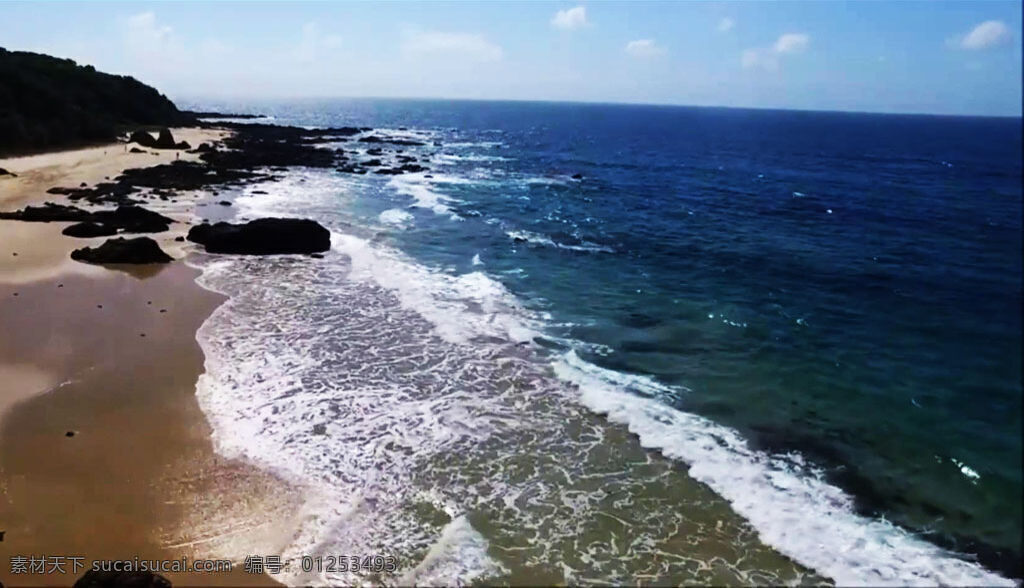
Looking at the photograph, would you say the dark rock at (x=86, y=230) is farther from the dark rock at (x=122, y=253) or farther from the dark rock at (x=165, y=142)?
the dark rock at (x=165, y=142)

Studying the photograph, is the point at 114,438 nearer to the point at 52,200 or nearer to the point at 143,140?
the point at 52,200

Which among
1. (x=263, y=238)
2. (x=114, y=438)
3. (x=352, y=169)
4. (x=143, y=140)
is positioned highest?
(x=143, y=140)

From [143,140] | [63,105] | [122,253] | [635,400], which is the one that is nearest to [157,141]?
[143,140]

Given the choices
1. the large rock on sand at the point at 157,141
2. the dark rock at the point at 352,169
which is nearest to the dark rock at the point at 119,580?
the dark rock at the point at 352,169

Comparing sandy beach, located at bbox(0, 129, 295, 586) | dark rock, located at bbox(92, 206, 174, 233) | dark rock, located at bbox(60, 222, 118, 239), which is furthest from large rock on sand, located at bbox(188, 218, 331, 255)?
sandy beach, located at bbox(0, 129, 295, 586)

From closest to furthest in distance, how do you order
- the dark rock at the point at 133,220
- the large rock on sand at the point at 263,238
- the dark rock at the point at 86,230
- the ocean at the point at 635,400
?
the ocean at the point at 635,400 → the large rock on sand at the point at 263,238 → the dark rock at the point at 86,230 → the dark rock at the point at 133,220

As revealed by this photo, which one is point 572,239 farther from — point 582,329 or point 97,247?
point 97,247
